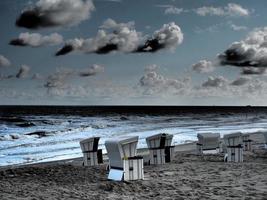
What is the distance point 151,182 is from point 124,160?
2.81 feet

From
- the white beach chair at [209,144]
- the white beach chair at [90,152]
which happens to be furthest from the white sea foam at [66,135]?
the white beach chair at [209,144]

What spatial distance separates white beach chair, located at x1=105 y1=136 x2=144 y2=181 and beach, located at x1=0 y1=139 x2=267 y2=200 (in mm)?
235

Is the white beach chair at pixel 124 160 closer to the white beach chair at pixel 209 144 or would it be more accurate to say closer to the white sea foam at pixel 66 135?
the white beach chair at pixel 209 144

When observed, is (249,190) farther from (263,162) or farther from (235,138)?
(235,138)

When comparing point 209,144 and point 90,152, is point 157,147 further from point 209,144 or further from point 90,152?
point 209,144

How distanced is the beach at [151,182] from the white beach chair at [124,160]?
0.23 meters

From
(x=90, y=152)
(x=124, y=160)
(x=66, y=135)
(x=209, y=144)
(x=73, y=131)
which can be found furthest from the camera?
(x=73, y=131)

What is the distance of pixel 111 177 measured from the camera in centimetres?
1050

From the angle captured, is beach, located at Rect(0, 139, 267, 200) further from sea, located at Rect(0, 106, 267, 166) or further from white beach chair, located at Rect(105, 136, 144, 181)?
sea, located at Rect(0, 106, 267, 166)

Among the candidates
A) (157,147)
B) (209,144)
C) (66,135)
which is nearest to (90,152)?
(157,147)

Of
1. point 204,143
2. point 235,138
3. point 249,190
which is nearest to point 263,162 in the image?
point 235,138

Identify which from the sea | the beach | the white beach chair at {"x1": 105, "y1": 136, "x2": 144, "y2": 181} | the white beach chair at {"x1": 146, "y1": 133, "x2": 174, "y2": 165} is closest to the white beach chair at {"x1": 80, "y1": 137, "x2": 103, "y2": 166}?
the beach

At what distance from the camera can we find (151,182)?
1023 centimetres

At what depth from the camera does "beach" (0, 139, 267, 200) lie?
883cm
